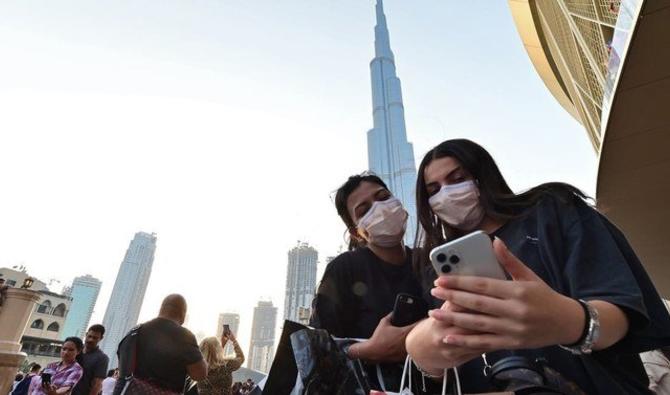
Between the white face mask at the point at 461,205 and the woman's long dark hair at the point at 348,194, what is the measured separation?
67 centimetres

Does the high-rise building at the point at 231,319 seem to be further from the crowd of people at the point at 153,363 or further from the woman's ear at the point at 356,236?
the woman's ear at the point at 356,236

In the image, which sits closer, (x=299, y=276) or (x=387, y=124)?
(x=299, y=276)

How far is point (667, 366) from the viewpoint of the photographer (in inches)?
100

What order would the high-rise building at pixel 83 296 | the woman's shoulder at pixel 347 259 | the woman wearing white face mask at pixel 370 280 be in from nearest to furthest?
the woman wearing white face mask at pixel 370 280
the woman's shoulder at pixel 347 259
the high-rise building at pixel 83 296

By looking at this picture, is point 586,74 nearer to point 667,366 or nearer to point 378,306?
point 667,366

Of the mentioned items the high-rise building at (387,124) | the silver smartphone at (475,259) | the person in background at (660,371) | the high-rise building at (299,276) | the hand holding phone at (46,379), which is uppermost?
the high-rise building at (387,124)

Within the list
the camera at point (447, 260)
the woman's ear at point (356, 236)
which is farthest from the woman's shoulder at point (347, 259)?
the camera at point (447, 260)

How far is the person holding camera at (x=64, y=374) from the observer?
398 centimetres

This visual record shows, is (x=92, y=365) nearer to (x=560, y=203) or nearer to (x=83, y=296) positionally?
(x=560, y=203)

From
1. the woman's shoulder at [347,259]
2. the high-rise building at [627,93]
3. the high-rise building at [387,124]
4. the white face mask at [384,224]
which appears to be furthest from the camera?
the high-rise building at [387,124]

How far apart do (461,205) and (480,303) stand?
0.86 metres

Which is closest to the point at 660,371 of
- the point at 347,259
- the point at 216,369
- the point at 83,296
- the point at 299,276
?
the point at 347,259

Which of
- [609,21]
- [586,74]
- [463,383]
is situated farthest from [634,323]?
[586,74]

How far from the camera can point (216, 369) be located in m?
4.61
